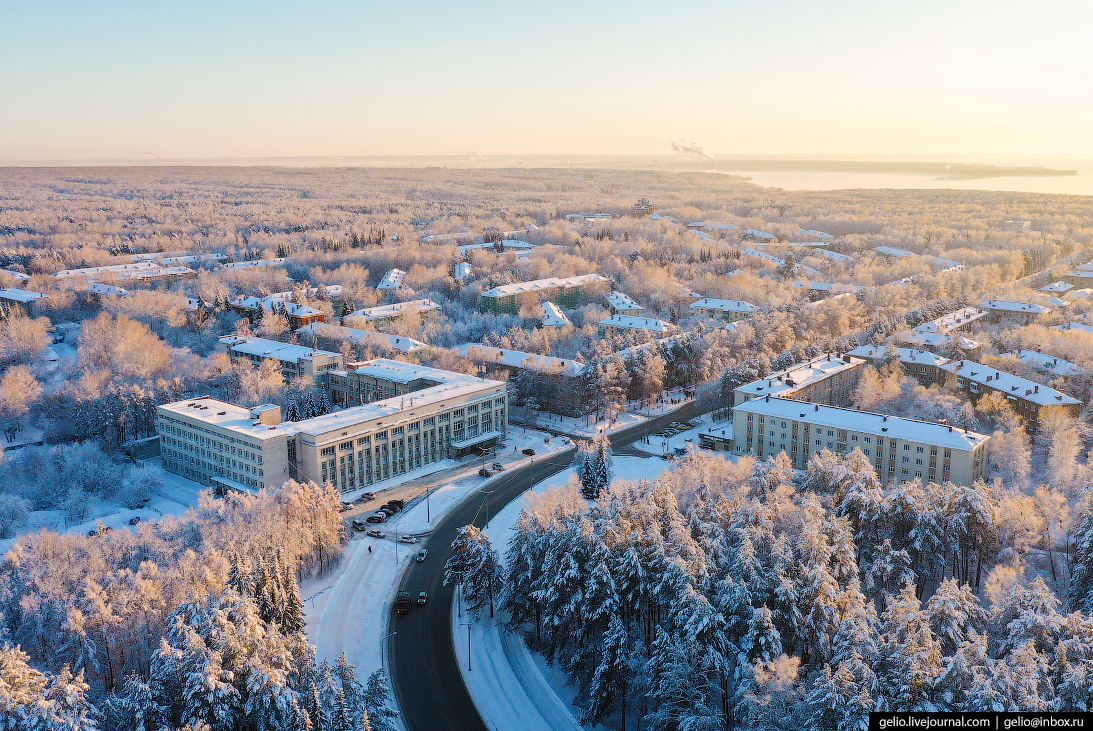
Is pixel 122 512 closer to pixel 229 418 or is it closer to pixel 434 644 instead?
pixel 229 418

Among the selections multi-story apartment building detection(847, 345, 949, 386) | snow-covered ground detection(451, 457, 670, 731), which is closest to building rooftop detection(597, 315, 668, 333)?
multi-story apartment building detection(847, 345, 949, 386)

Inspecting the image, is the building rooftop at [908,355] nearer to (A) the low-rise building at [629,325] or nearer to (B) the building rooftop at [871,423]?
(B) the building rooftop at [871,423]

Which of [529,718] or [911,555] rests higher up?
[911,555]

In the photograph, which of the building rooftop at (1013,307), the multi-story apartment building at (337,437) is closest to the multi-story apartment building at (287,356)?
the multi-story apartment building at (337,437)

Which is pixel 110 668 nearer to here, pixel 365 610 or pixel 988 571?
pixel 365 610

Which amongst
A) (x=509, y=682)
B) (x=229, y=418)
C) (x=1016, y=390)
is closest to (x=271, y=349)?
(x=229, y=418)

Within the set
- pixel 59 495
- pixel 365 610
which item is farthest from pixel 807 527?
pixel 59 495

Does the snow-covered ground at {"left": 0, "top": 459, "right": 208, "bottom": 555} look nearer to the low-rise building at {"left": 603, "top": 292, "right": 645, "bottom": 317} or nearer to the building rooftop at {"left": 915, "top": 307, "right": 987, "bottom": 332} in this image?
the low-rise building at {"left": 603, "top": 292, "right": 645, "bottom": 317}
